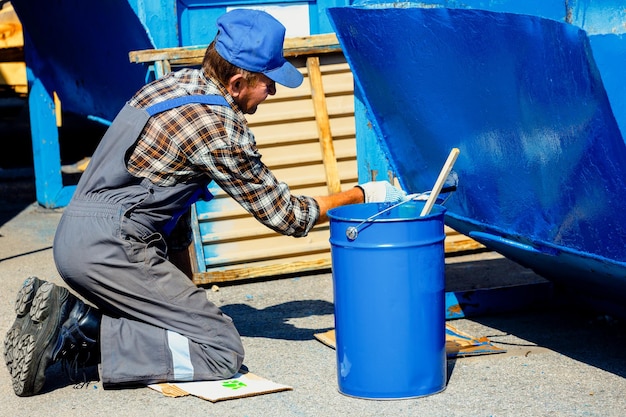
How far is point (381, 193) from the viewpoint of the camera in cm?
362

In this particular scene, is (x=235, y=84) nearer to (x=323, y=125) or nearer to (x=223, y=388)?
(x=223, y=388)

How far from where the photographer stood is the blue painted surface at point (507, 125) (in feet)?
9.46

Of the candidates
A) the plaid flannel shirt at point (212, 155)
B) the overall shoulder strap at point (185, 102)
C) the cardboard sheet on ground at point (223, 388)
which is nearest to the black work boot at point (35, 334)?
the cardboard sheet on ground at point (223, 388)

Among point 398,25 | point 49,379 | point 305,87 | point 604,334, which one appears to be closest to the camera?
point 398,25

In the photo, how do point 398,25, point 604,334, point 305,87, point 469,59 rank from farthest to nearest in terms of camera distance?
point 305,87
point 604,334
point 398,25
point 469,59

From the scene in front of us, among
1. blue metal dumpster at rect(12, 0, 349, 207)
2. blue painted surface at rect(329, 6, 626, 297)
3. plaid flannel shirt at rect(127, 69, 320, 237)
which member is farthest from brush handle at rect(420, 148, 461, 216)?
blue metal dumpster at rect(12, 0, 349, 207)

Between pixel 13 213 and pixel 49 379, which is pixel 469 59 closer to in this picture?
pixel 49 379

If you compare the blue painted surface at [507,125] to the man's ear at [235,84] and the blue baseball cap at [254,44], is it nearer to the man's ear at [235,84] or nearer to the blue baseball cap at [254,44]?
the blue baseball cap at [254,44]

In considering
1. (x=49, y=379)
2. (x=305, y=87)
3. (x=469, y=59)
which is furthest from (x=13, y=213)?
(x=469, y=59)

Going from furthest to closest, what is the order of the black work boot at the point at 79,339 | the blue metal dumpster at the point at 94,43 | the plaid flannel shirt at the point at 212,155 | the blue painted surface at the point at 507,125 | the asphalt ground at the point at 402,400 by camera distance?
the blue metal dumpster at the point at 94,43 < the black work boot at the point at 79,339 < the plaid flannel shirt at the point at 212,155 < the asphalt ground at the point at 402,400 < the blue painted surface at the point at 507,125

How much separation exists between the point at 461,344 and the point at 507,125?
1.03 meters

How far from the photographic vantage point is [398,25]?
11.4 feet

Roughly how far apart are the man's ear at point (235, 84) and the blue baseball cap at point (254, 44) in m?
0.06

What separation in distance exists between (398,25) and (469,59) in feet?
1.14
